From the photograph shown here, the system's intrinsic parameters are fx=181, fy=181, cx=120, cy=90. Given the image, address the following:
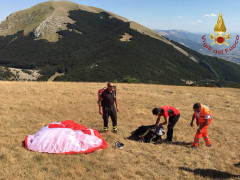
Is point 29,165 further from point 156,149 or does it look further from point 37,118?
point 37,118

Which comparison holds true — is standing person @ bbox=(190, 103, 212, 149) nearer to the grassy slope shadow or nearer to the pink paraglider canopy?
the grassy slope shadow

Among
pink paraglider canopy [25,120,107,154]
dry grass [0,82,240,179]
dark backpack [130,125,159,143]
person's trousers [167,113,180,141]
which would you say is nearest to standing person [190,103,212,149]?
dry grass [0,82,240,179]

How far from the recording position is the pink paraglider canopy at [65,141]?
684 centimetres

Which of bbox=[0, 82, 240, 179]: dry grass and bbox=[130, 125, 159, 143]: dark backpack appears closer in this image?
bbox=[0, 82, 240, 179]: dry grass

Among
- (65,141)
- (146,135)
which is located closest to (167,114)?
(146,135)

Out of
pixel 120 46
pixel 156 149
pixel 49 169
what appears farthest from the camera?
pixel 120 46

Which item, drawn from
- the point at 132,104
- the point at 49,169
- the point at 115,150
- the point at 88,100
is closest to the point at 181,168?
the point at 115,150

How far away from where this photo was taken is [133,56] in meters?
174

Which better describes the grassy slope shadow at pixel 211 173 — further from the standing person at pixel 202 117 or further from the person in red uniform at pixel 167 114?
the person in red uniform at pixel 167 114

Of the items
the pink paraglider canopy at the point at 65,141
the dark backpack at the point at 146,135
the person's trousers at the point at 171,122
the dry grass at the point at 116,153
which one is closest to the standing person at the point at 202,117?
the dry grass at the point at 116,153

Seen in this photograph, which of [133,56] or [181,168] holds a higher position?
[133,56]

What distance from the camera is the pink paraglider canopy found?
6836 mm

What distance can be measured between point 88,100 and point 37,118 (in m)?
6.23

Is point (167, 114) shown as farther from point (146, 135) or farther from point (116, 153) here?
point (116, 153)
